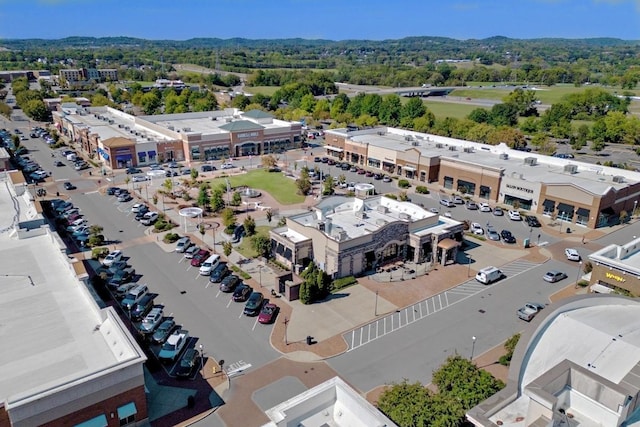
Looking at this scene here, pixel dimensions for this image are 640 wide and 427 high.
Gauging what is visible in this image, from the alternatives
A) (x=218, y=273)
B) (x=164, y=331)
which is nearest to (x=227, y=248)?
(x=218, y=273)

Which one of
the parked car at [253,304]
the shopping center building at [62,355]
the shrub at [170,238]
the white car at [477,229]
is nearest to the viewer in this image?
the shopping center building at [62,355]

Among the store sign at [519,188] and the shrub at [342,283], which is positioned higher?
the store sign at [519,188]

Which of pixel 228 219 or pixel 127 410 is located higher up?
pixel 228 219

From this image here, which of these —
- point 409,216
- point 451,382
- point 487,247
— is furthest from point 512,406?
point 487,247

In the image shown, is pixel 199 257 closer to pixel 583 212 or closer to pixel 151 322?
pixel 151 322

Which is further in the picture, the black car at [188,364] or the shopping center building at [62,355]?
the black car at [188,364]

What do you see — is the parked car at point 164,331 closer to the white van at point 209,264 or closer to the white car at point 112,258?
the white van at point 209,264

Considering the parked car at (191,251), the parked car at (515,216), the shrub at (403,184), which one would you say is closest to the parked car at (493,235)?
the parked car at (515,216)

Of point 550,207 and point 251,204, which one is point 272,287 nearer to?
point 251,204
